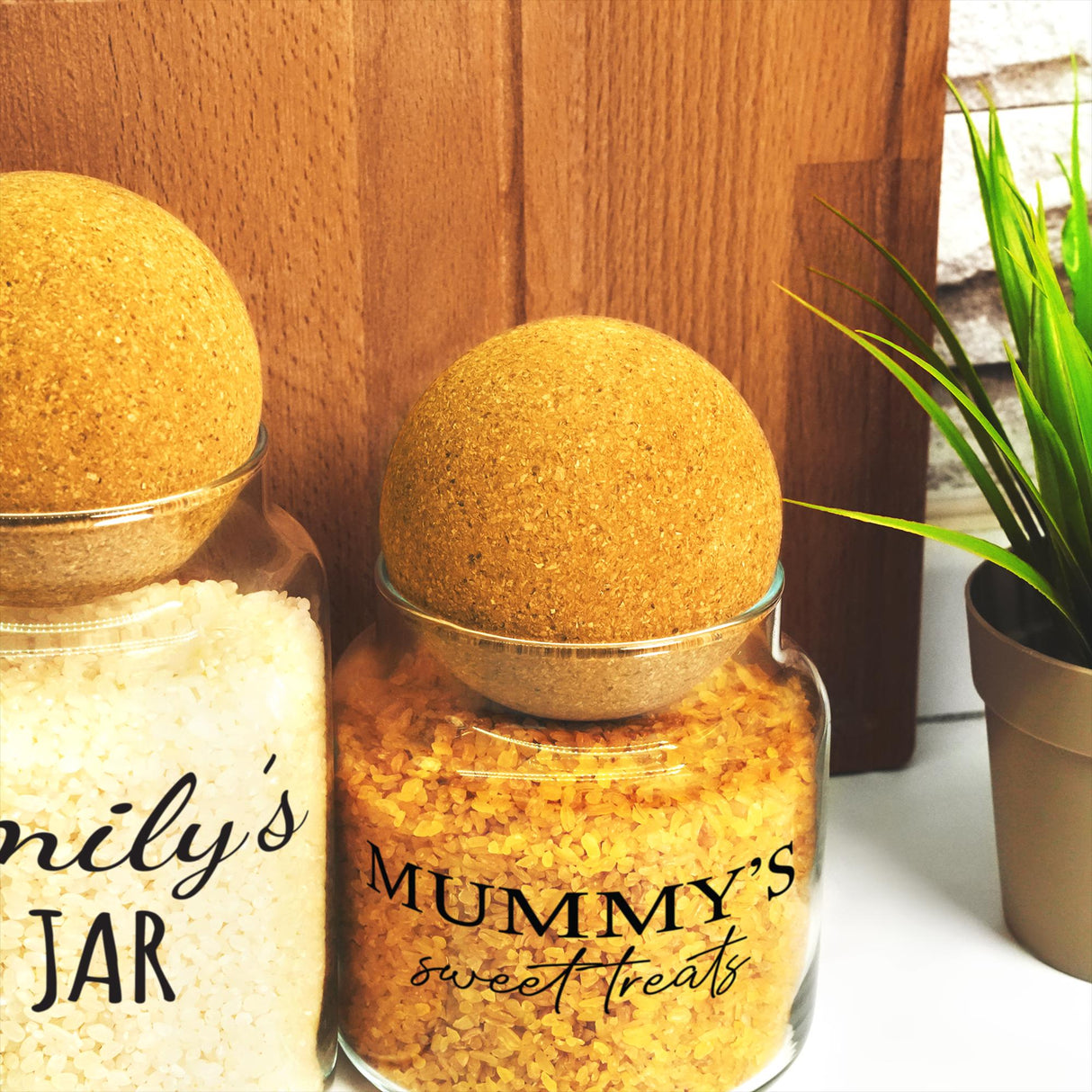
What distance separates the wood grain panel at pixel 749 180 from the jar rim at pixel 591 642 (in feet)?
0.69

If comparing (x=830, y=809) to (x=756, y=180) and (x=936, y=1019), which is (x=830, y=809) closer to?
(x=936, y=1019)

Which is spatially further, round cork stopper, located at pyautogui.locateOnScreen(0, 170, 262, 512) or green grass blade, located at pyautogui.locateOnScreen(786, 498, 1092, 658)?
green grass blade, located at pyautogui.locateOnScreen(786, 498, 1092, 658)

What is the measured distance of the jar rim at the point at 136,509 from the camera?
423 millimetres

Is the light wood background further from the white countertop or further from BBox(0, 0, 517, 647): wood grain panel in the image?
the white countertop

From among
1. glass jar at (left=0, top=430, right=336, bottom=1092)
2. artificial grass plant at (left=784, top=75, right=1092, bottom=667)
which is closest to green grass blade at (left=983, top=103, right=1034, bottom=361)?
artificial grass plant at (left=784, top=75, right=1092, bottom=667)

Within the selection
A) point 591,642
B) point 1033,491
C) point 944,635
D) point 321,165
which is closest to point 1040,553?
point 1033,491

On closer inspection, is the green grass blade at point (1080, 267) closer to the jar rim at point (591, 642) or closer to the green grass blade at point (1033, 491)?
the green grass blade at point (1033, 491)

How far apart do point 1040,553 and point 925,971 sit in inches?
8.9

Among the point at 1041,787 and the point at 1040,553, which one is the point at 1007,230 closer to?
the point at 1040,553

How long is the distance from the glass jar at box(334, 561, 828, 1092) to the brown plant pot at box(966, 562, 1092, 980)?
12 cm

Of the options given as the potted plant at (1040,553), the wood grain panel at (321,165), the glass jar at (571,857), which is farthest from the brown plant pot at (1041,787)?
the wood grain panel at (321,165)

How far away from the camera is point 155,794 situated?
465 millimetres

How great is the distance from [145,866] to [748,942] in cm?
25

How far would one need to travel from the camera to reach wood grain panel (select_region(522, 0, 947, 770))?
63cm
